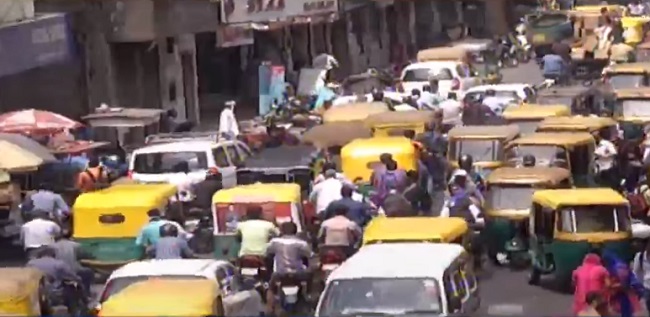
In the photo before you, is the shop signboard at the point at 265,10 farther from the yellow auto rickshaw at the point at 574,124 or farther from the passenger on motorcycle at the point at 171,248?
the passenger on motorcycle at the point at 171,248

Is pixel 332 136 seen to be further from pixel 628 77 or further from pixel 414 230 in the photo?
pixel 628 77

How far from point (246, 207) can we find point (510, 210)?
368cm

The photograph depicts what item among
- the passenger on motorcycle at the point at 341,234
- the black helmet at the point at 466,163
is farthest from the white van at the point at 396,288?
the black helmet at the point at 466,163

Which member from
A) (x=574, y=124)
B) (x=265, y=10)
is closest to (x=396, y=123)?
(x=574, y=124)

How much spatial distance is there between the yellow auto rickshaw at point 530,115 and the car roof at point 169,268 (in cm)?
1389

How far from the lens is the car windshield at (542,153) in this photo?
2573cm

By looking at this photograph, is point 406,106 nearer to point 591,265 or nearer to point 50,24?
point 50,24

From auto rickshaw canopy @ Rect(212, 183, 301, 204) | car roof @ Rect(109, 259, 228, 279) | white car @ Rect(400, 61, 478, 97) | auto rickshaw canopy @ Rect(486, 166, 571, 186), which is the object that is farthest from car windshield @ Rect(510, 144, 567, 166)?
white car @ Rect(400, 61, 478, 97)

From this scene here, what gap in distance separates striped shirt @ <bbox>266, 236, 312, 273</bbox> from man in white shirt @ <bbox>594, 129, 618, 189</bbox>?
388 inches

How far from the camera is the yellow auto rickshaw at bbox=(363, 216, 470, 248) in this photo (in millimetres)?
18641

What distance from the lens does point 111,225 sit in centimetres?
2178

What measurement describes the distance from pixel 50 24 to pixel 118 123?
14.1ft

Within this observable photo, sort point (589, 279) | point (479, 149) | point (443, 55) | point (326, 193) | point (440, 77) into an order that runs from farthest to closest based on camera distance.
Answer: point (443, 55)
point (440, 77)
point (479, 149)
point (326, 193)
point (589, 279)

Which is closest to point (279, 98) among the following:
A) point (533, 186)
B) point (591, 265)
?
point (533, 186)
